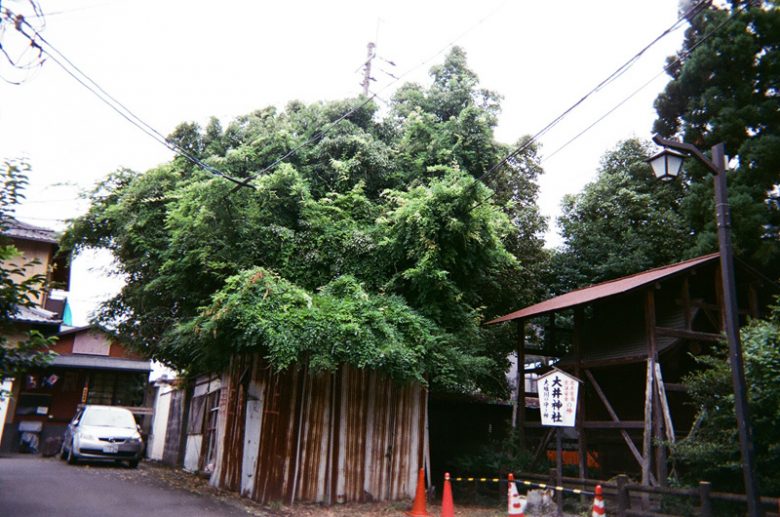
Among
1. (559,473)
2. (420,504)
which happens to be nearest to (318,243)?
(420,504)

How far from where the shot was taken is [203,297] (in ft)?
45.3

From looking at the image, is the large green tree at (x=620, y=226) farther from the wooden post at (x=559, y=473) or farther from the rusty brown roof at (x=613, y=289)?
the wooden post at (x=559, y=473)

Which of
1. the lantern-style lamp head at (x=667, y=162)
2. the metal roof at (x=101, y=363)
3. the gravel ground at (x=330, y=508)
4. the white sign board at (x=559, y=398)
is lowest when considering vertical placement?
the gravel ground at (x=330, y=508)

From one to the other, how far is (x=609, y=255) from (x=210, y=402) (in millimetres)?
13719

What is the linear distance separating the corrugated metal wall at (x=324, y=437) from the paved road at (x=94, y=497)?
1.09m

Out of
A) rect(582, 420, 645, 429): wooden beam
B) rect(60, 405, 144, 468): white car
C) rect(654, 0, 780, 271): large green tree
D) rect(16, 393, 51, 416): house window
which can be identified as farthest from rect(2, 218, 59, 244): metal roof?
rect(654, 0, 780, 271): large green tree

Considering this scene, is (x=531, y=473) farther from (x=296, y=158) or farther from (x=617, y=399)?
(x=296, y=158)

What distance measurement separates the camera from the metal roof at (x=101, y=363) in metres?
25.5

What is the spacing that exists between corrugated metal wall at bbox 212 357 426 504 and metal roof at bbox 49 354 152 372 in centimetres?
1483

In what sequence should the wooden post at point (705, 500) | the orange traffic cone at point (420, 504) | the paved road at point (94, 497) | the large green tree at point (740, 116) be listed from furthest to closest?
the large green tree at point (740, 116)
the orange traffic cone at point (420, 504)
the paved road at point (94, 497)
the wooden post at point (705, 500)

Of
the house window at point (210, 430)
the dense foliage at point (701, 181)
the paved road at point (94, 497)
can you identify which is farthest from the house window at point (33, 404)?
the dense foliage at point (701, 181)

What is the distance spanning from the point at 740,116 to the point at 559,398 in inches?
455

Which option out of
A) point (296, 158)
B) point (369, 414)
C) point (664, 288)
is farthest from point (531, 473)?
point (296, 158)

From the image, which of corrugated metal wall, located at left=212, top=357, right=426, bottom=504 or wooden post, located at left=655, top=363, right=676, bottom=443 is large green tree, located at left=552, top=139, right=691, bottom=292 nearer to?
wooden post, located at left=655, top=363, right=676, bottom=443
